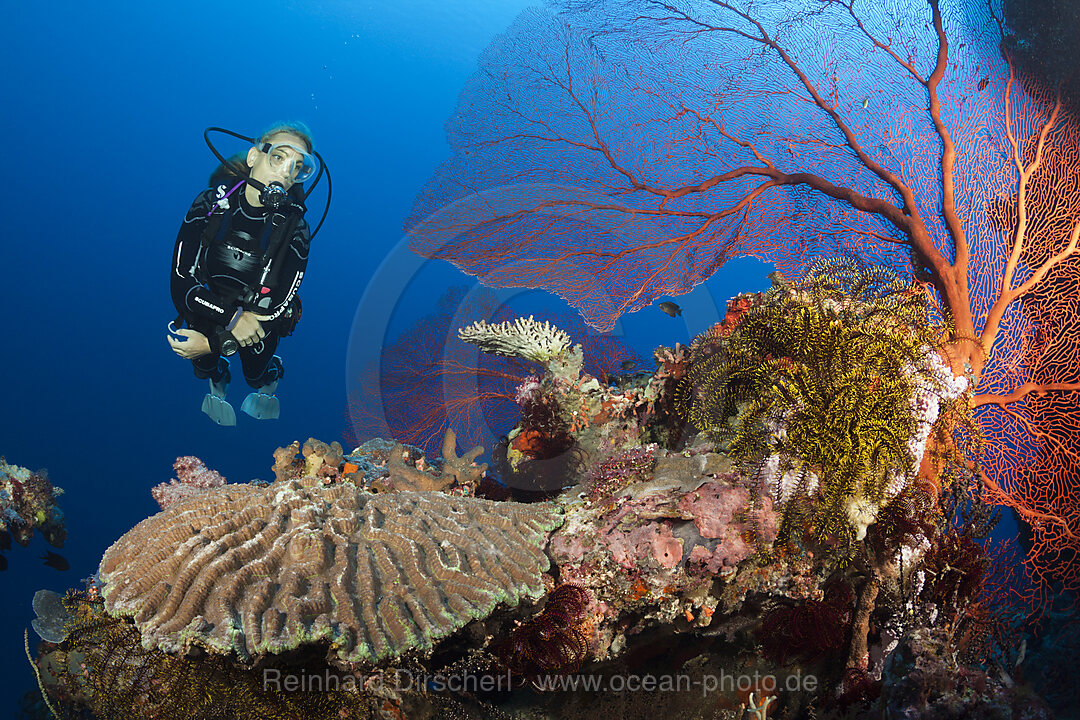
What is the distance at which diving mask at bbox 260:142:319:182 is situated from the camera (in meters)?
6.93

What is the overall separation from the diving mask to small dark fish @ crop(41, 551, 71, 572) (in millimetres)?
5801

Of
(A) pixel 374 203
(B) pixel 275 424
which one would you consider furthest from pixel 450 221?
(A) pixel 374 203

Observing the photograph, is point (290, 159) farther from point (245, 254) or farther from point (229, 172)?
point (245, 254)

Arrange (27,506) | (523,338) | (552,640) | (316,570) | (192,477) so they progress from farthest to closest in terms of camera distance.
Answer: (27,506)
(192,477)
(523,338)
(552,640)
(316,570)

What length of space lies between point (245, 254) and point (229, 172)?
1.05 m

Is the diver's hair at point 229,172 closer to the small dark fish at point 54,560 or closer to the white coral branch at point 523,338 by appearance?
the white coral branch at point 523,338

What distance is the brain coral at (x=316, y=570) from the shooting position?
203cm

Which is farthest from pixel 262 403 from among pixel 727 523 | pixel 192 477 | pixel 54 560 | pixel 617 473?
pixel 727 523

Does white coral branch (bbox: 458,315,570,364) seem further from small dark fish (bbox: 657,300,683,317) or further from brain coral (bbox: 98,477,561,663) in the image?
brain coral (bbox: 98,477,561,663)

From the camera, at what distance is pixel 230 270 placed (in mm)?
6742

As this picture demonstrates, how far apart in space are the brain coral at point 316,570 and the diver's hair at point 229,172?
213 inches

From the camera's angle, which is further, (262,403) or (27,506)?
(262,403)

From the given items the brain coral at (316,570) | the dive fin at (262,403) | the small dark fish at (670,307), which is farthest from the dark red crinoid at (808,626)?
the dive fin at (262,403)

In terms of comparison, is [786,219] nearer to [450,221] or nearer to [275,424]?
[450,221]
